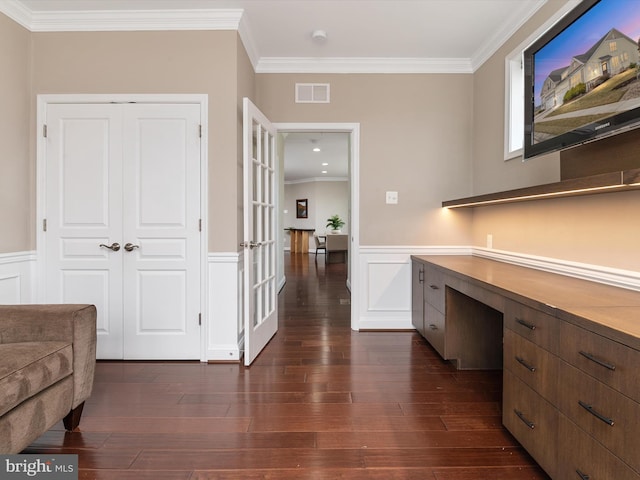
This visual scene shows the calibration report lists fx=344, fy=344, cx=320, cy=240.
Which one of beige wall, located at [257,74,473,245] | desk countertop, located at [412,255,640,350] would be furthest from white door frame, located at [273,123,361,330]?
desk countertop, located at [412,255,640,350]

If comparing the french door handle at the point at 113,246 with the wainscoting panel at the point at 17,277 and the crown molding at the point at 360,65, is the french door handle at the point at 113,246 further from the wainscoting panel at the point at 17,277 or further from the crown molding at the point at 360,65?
the crown molding at the point at 360,65

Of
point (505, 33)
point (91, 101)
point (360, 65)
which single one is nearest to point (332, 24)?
point (360, 65)

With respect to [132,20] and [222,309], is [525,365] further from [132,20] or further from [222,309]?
[132,20]

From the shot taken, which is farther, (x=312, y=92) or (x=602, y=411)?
(x=312, y=92)

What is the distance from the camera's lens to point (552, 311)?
4.48 ft

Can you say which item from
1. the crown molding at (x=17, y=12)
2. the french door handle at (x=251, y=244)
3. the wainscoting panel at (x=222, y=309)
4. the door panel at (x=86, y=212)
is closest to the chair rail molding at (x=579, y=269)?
the french door handle at (x=251, y=244)

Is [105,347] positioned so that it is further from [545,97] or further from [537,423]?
[545,97]

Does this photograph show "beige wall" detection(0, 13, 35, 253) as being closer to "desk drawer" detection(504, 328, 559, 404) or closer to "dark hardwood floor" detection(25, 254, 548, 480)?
"dark hardwood floor" detection(25, 254, 548, 480)

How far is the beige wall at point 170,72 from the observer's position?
8.93 feet

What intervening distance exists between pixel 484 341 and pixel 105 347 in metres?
2.96

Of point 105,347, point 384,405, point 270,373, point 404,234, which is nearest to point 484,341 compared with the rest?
point 384,405

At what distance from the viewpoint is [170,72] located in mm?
2740

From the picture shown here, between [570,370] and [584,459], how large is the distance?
295 mm

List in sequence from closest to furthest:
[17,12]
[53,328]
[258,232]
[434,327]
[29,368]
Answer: [29,368]
[53,328]
[17,12]
[434,327]
[258,232]
